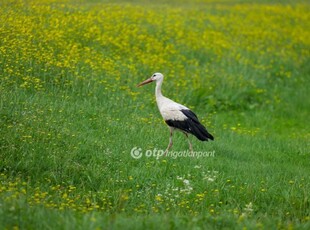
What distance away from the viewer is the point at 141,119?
426 inches

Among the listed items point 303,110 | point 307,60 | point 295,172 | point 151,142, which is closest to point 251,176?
point 295,172

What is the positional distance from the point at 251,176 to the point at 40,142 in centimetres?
326

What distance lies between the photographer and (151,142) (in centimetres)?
1001
